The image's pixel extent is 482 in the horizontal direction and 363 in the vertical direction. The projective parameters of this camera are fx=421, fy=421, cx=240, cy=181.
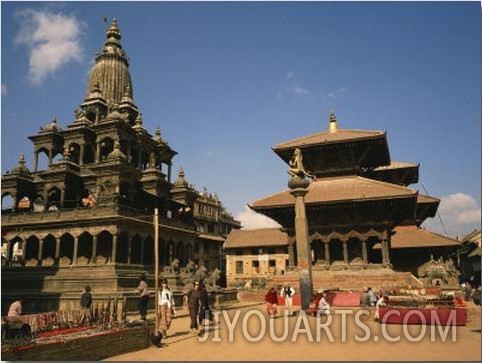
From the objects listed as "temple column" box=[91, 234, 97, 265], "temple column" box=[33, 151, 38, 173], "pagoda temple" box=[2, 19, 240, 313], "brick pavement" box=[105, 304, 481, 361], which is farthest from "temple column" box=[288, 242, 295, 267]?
"temple column" box=[33, 151, 38, 173]

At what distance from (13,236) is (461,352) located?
116ft

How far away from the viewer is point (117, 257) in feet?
112

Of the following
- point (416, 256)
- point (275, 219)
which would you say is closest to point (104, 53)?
point (275, 219)

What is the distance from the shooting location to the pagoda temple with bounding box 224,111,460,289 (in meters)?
29.2

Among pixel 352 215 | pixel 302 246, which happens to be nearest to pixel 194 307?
pixel 302 246

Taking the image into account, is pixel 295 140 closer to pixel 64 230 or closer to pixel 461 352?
pixel 64 230

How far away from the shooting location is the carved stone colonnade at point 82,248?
3284 cm

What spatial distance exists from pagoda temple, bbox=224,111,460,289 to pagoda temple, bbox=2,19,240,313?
36.7 ft

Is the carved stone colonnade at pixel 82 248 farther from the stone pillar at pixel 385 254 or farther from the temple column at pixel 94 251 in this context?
the stone pillar at pixel 385 254

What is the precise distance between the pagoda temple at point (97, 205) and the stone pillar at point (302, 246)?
11.1m

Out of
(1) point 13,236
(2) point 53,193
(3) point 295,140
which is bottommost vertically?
(1) point 13,236

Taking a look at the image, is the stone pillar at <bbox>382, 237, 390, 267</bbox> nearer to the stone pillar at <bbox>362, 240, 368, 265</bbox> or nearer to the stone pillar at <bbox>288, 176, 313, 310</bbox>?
the stone pillar at <bbox>362, 240, 368, 265</bbox>

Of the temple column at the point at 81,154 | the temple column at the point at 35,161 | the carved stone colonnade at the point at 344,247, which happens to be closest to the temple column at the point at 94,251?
the temple column at the point at 81,154

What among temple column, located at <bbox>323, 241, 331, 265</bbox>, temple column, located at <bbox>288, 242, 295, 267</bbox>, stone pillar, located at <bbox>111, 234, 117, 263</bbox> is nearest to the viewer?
temple column, located at <bbox>323, 241, 331, 265</bbox>
